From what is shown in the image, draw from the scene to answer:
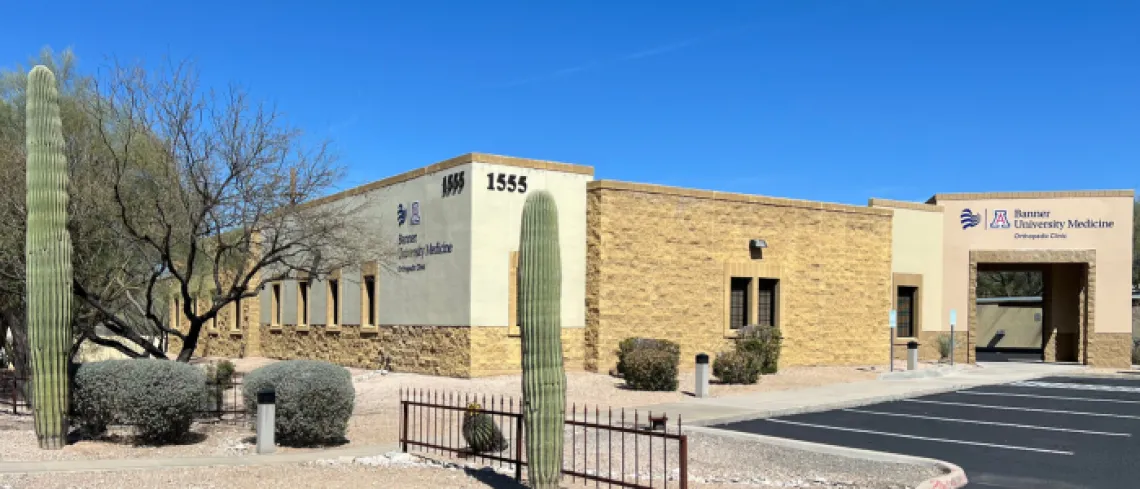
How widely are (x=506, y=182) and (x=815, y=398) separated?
8.56 metres

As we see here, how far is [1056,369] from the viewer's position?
28328 millimetres

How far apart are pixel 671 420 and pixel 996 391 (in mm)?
9791

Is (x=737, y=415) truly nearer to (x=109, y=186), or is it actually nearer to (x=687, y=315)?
(x=687, y=315)

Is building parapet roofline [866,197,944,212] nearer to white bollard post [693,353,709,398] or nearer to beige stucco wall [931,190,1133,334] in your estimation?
beige stucco wall [931,190,1133,334]

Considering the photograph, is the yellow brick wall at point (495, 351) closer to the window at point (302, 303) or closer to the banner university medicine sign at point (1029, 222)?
the window at point (302, 303)

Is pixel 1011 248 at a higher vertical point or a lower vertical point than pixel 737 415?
higher

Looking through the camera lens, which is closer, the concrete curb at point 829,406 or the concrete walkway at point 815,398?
the concrete curb at point 829,406

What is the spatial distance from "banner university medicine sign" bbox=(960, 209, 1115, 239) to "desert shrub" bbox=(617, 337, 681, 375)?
1358 centimetres

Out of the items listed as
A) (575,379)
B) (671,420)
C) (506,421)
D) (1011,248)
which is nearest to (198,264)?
(575,379)

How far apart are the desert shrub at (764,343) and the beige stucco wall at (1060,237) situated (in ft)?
29.1

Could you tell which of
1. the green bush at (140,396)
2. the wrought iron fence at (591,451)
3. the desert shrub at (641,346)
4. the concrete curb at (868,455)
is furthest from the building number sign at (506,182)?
the green bush at (140,396)

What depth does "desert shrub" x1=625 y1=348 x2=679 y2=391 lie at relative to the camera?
20.2 m

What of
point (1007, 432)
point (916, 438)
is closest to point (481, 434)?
point (916, 438)

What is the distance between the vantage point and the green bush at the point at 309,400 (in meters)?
12.6
